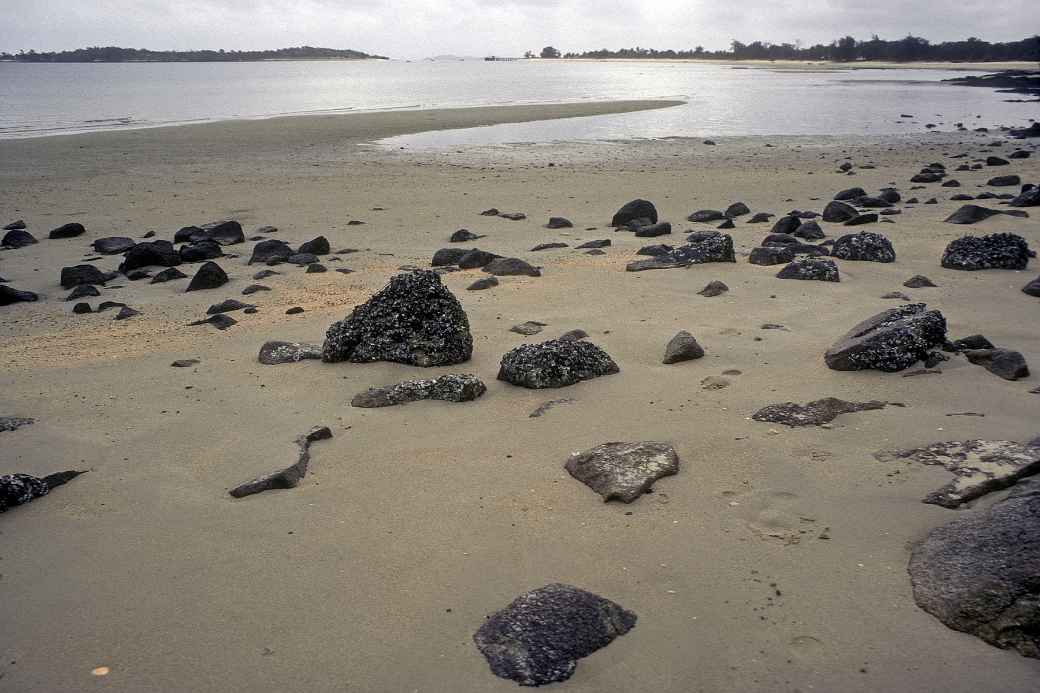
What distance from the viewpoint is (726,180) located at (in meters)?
16.2

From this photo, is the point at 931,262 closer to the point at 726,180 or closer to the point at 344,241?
the point at 344,241

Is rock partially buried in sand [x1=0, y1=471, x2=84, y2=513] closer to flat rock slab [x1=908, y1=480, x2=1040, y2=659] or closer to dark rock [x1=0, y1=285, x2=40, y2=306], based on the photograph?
flat rock slab [x1=908, y1=480, x2=1040, y2=659]

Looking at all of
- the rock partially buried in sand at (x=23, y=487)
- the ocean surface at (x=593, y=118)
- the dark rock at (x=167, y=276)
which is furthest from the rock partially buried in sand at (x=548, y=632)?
the ocean surface at (x=593, y=118)

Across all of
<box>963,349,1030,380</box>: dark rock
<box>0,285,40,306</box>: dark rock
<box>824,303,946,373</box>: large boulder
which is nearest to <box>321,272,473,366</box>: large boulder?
<box>824,303,946,373</box>: large boulder

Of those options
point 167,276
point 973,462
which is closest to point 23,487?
point 973,462

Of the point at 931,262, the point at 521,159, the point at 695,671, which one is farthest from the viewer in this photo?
the point at 521,159

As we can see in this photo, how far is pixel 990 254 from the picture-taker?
734cm

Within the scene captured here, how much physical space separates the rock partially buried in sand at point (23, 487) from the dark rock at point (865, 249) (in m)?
6.90

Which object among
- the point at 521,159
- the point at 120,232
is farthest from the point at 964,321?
the point at 521,159

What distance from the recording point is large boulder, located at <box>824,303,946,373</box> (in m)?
4.63

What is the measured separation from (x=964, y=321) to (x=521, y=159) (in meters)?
15.8

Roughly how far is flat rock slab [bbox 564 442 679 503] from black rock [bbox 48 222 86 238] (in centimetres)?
1031

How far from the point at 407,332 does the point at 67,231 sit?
8510mm

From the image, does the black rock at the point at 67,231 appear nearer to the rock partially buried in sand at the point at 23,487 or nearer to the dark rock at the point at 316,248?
the dark rock at the point at 316,248
